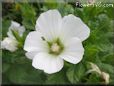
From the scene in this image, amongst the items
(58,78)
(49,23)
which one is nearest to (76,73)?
(58,78)

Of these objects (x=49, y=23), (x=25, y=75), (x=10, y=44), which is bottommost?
(x=25, y=75)

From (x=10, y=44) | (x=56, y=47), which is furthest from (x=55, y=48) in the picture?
(x=10, y=44)

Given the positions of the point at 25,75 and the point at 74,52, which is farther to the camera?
the point at 25,75

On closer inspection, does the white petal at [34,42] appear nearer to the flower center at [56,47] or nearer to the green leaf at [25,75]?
the flower center at [56,47]

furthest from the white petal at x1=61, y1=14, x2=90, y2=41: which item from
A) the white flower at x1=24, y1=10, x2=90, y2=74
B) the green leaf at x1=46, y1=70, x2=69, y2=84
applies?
the green leaf at x1=46, y1=70, x2=69, y2=84

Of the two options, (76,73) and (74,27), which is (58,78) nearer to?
(76,73)

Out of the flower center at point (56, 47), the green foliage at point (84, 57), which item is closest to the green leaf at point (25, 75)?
the green foliage at point (84, 57)

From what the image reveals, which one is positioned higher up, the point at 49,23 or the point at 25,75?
the point at 49,23

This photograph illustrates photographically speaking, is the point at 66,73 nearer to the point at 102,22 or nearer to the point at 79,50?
the point at 79,50
